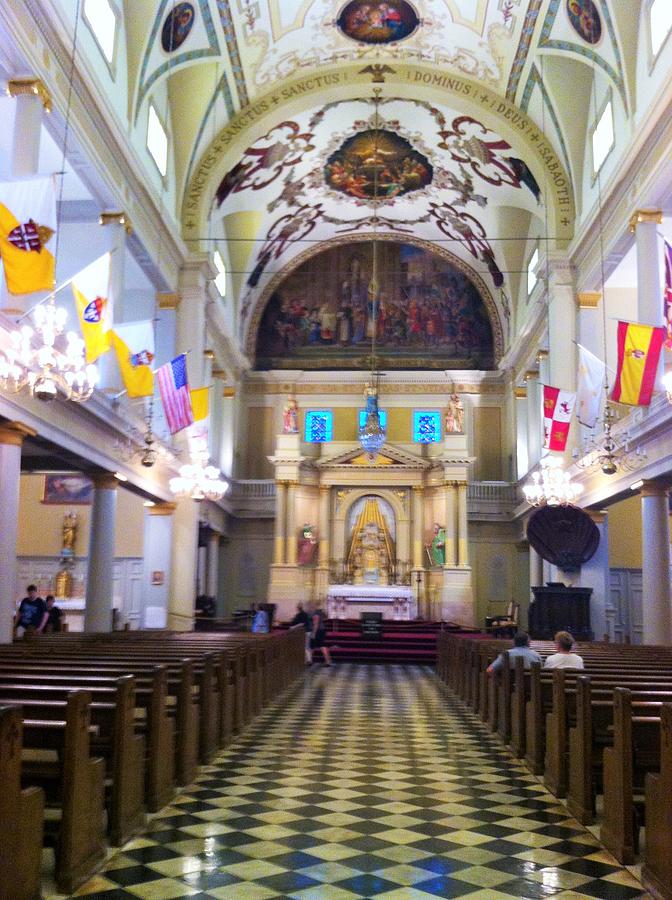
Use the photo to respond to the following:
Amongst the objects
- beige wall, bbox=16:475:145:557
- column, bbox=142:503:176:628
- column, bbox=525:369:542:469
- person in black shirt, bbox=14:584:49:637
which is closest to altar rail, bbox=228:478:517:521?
column, bbox=525:369:542:469

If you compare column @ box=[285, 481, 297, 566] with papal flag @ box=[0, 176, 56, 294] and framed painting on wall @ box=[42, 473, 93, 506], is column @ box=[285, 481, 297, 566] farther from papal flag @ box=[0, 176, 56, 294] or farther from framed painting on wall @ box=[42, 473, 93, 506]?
papal flag @ box=[0, 176, 56, 294]

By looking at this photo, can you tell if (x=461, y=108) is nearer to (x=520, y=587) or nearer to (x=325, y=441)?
(x=325, y=441)

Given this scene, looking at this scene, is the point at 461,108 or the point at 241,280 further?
the point at 241,280

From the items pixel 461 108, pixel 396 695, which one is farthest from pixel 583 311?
pixel 396 695

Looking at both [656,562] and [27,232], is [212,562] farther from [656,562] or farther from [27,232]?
[27,232]

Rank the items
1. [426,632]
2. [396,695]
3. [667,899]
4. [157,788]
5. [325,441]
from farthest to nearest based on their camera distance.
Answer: [325,441]
[426,632]
[396,695]
[157,788]
[667,899]

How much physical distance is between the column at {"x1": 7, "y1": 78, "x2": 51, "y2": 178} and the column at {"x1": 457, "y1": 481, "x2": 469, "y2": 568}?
18.5 m

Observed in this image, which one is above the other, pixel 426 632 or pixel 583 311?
pixel 583 311

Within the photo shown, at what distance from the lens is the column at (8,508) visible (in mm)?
11844

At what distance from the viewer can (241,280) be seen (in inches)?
1156

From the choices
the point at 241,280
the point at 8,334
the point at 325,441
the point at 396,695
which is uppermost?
the point at 241,280

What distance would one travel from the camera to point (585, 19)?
17.3 m

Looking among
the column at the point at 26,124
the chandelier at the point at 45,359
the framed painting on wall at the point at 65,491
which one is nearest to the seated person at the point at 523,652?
the chandelier at the point at 45,359

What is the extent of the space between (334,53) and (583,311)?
8.15 meters
